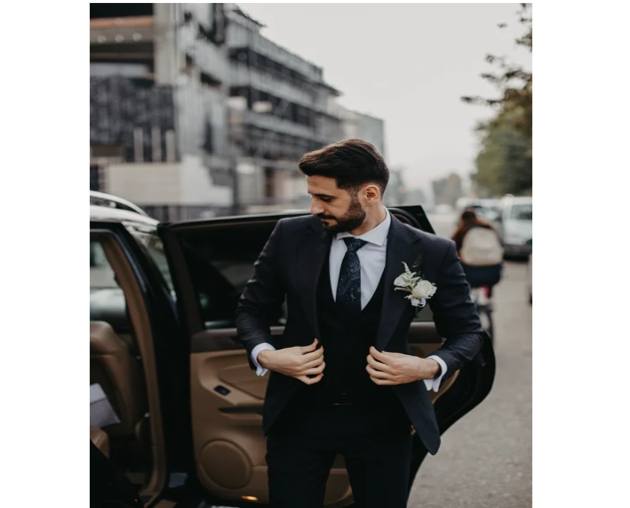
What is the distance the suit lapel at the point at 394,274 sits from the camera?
2.31m

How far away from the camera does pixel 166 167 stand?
74.3 feet

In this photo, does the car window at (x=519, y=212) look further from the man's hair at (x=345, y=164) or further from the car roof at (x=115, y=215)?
the man's hair at (x=345, y=164)

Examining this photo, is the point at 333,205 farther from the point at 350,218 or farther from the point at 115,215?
the point at 115,215

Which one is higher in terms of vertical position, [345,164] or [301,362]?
[345,164]

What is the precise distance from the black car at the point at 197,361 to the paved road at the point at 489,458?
4.22 ft

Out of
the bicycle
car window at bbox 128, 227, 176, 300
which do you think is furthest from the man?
the bicycle

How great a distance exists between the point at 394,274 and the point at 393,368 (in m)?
0.30

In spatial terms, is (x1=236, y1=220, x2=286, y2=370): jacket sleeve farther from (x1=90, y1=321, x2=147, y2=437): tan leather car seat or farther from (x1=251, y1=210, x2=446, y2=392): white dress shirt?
(x1=90, y1=321, x2=147, y2=437): tan leather car seat

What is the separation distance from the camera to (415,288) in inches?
90.0

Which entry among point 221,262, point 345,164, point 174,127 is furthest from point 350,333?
point 174,127
